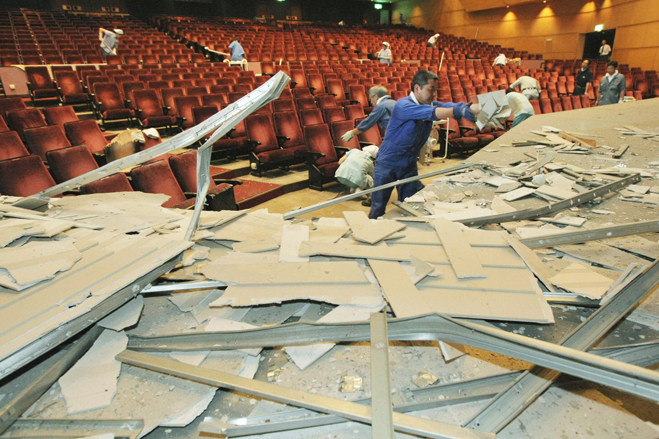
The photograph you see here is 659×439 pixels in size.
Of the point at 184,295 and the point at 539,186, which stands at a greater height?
the point at 539,186

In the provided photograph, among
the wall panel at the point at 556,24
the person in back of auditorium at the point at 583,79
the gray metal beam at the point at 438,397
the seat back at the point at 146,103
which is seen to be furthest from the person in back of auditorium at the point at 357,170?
the wall panel at the point at 556,24

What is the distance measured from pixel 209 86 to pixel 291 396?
5570mm

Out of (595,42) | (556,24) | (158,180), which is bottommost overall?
(158,180)

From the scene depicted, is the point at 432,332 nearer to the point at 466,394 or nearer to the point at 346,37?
the point at 466,394

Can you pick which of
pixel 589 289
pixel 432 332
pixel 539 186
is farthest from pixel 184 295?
pixel 539 186

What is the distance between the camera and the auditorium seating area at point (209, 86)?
412 cm

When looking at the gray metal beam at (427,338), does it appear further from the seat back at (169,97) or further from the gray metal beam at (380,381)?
the seat back at (169,97)

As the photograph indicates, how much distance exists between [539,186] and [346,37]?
39.6ft

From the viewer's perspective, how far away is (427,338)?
97 centimetres

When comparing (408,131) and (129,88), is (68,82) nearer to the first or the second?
(129,88)

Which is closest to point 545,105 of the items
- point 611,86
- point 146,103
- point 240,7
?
point 611,86

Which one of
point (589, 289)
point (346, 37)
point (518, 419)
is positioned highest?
point (346, 37)

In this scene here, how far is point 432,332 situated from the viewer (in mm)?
978

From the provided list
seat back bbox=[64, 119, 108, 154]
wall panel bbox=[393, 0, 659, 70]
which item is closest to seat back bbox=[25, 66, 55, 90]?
seat back bbox=[64, 119, 108, 154]
